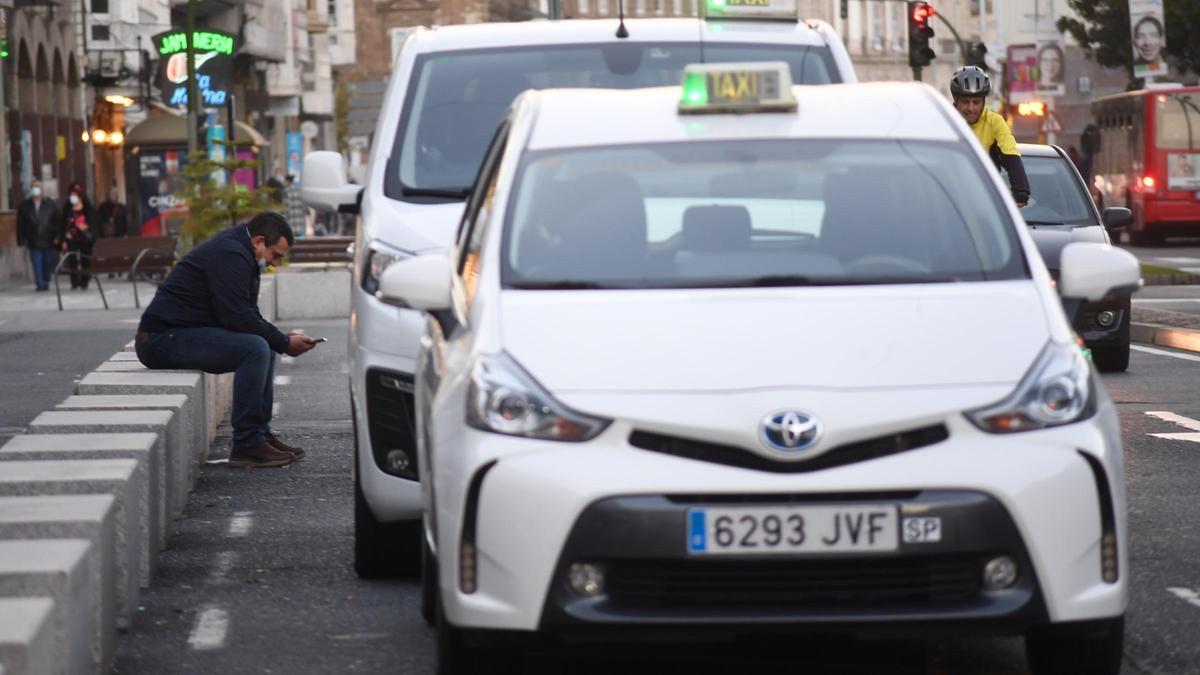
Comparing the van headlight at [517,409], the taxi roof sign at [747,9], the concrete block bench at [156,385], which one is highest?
the taxi roof sign at [747,9]

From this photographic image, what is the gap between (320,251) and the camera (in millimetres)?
31641

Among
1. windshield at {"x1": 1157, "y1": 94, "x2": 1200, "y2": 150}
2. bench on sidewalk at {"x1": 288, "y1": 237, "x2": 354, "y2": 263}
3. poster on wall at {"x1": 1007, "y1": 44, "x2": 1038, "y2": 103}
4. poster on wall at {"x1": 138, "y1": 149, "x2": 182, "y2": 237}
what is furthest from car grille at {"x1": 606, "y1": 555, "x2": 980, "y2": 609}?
poster on wall at {"x1": 1007, "y1": 44, "x2": 1038, "y2": 103}

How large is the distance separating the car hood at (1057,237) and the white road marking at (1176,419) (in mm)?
1549

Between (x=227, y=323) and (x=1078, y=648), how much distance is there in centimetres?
754

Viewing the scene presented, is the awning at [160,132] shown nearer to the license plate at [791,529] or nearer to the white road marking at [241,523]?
the white road marking at [241,523]

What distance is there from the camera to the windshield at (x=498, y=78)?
29.9 ft

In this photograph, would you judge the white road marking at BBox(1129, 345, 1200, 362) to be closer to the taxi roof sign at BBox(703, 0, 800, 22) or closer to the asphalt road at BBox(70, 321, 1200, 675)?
the asphalt road at BBox(70, 321, 1200, 675)

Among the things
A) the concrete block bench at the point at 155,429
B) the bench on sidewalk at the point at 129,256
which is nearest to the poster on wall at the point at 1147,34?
the bench on sidewalk at the point at 129,256

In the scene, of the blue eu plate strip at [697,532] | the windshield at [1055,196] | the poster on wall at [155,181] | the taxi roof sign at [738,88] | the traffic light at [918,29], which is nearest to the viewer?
the blue eu plate strip at [697,532]

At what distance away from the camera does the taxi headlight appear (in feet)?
27.6

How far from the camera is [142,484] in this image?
8719 millimetres

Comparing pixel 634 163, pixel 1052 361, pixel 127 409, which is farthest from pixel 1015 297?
pixel 127 409

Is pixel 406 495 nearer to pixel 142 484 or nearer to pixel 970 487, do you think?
pixel 142 484

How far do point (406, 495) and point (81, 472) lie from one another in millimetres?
999
